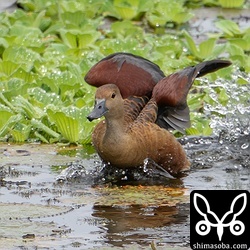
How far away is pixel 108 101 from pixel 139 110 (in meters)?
0.60

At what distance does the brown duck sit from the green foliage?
0.63 metres

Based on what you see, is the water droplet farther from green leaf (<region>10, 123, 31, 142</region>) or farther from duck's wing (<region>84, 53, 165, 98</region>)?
green leaf (<region>10, 123, 31, 142</region>)

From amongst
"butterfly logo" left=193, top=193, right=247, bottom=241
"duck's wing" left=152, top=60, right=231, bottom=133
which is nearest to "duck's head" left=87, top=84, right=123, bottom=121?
"duck's wing" left=152, top=60, right=231, bottom=133

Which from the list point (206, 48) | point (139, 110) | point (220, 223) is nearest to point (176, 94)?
point (139, 110)

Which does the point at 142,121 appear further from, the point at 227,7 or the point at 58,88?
the point at 227,7

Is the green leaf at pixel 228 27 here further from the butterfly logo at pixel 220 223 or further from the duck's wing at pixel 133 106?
the butterfly logo at pixel 220 223

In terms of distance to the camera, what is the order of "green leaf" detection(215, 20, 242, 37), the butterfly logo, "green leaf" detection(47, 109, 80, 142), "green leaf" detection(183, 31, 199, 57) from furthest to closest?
"green leaf" detection(215, 20, 242, 37) < "green leaf" detection(183, 31, 199, 57) < "green leaf" detection(47, 109, 80, 142) < the butterfly logo

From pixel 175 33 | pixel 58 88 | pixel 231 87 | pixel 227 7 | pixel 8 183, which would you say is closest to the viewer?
pixel 8 183

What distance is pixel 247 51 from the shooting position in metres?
11.7

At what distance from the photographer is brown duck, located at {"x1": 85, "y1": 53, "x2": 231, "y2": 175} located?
8008mm

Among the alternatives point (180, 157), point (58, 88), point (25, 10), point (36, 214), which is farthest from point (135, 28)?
point (36, 214)

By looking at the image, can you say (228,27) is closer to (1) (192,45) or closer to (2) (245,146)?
(1) (192,45)

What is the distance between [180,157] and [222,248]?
200cm

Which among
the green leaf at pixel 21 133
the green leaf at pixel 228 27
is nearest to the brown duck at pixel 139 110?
the green leaf at pixel 21 133
